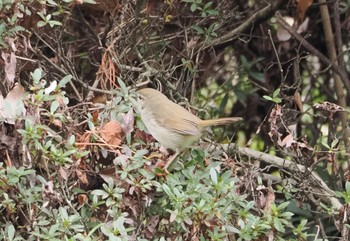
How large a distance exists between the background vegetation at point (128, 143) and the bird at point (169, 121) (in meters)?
0.05

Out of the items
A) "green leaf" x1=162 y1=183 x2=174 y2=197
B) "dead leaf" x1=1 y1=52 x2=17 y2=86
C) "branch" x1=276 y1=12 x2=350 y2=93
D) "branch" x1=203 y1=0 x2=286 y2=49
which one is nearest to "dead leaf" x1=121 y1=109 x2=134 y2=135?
"green leaf" x1=162 y1=183 x2=174 y2=197

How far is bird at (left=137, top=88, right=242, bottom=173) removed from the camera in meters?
3.71

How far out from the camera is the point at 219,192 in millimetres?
3344

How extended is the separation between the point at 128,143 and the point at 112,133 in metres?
0.09

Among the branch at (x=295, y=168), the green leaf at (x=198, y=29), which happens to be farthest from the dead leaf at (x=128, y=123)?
the green leaf at (x=198, y=29)

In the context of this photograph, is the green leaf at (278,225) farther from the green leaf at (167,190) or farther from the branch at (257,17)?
the branch at (257,17)

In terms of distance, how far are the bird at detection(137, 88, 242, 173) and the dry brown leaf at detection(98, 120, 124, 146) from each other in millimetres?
284

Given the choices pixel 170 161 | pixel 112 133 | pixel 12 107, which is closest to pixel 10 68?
pixel 12 107

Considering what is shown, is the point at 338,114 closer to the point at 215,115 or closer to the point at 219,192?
the point at 215,115

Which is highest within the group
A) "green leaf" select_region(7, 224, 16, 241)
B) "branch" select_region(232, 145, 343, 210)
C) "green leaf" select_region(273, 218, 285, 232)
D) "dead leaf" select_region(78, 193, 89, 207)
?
"green leaf" select_region(7, 224, 16, 241)

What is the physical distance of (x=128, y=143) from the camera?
3.43 meters

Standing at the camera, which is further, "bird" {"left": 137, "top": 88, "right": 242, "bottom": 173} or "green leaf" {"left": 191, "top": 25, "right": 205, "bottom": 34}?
"green leaf" {"left": 191, "top": 25, "right": 205, "bottom": 34}

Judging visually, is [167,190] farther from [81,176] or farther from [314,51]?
[314,51]

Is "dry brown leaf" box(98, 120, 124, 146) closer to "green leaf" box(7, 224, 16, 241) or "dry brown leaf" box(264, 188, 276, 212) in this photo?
"green leaf" box(7, 224, 16, 241)
